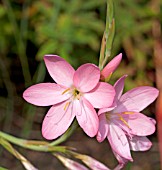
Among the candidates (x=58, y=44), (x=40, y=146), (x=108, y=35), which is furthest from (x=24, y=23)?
(x=108, y=35)

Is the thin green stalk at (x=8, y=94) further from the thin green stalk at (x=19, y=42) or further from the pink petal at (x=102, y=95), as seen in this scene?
the pink petal at (x=102, y=95)

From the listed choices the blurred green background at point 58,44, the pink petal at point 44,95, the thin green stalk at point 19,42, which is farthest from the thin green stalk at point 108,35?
the thin green stalk at point 19,42

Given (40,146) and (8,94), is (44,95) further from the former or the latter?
(8,94)

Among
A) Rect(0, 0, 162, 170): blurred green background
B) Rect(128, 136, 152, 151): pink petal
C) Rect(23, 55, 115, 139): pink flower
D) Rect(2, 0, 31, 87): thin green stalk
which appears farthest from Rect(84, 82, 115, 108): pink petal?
Rect(2, 0, 31, 87): thin green stalk

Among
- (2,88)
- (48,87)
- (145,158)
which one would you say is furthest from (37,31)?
(48,87)

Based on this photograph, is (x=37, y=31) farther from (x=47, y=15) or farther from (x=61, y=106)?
(x=61, y=106)

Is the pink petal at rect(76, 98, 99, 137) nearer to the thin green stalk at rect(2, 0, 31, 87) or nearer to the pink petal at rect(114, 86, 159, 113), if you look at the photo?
the pink petal at rect(114, 86, 159, 113)

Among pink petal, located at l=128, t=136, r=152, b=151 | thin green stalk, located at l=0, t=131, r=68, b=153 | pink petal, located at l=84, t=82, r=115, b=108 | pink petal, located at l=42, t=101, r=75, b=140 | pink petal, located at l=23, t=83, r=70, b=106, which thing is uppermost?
→ pink petal, located at l=84, t=82, r=115, b=108

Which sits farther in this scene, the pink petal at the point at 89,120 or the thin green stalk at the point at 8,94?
the thin green stalk at the point at 8,94
